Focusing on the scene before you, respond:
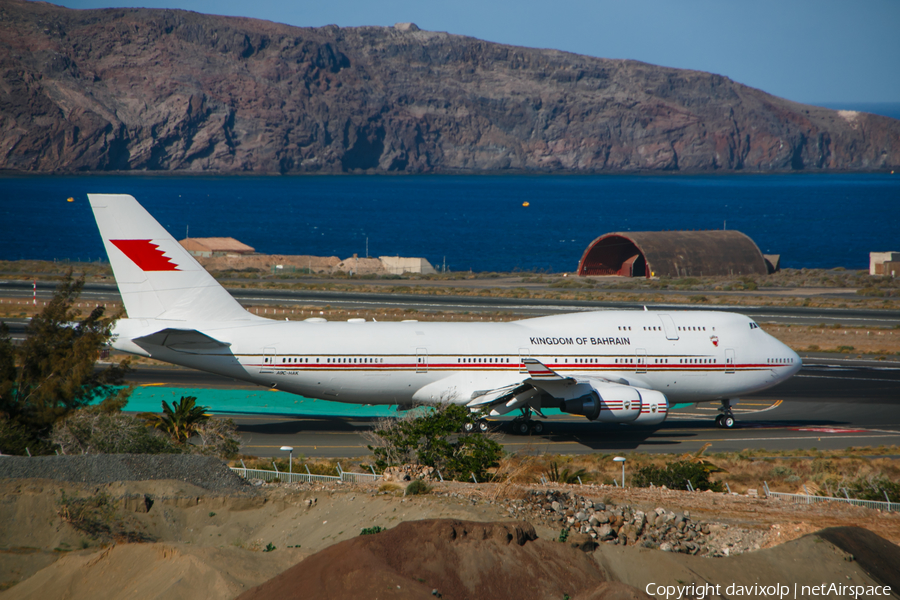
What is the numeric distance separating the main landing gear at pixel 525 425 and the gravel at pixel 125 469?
61.1 feet

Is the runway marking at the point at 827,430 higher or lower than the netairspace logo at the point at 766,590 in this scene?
lower

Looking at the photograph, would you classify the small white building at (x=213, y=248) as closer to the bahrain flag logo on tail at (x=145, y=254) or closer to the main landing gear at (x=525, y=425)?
the bahrain flag logo on tail at (x=145, y=254)

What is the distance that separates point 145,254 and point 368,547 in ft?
82.8

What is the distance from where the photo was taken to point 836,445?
119 ft

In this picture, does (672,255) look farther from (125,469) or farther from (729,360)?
(125,469)

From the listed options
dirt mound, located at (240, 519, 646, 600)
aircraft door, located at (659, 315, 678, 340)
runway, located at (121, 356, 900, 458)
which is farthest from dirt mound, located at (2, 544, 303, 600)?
aircraft door, located at (659, 315, 678, 340)

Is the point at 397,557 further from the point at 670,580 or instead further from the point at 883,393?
the point at 883,393

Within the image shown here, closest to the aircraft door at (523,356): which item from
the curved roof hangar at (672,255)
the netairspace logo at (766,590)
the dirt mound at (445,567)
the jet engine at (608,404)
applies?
the jet engine at (608,404)

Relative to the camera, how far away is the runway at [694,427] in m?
35.4

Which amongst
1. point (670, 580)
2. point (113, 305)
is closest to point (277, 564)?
point (670, 580)

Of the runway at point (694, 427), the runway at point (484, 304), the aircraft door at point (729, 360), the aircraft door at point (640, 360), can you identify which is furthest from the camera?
the runway at point (484, 304)

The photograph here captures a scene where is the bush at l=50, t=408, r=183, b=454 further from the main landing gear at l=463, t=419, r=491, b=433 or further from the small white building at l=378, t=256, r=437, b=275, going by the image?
the small white building at l=378, t=256, r=437, b=275

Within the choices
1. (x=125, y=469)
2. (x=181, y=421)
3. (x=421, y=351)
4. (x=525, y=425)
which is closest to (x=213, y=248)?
(x=421, y=351)

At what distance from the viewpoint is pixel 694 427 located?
134 ft
